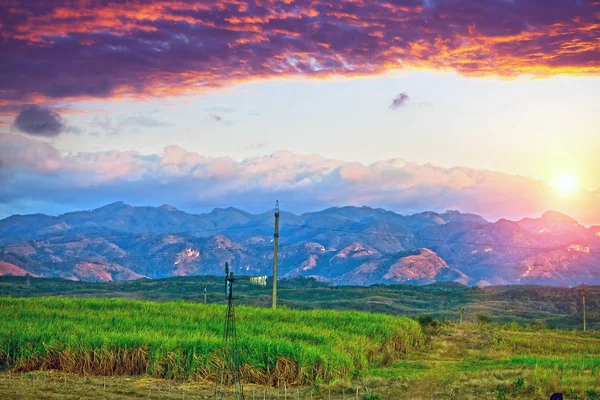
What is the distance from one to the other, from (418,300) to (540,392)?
113467mm

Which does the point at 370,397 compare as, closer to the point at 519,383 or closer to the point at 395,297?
the point at 519,383

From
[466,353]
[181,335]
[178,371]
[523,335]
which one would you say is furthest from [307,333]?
[523,335]

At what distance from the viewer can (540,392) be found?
73.9 ft

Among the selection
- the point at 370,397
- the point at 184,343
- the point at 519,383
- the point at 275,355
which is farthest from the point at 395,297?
the point at 370,397

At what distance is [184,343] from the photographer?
1048 inches

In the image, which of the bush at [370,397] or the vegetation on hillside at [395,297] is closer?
the bush at [370,397]

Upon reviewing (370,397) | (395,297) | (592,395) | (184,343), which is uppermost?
(184,343)

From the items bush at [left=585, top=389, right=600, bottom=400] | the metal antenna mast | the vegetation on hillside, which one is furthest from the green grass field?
the vegetation on hillside

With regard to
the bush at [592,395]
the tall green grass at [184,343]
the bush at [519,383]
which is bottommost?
the bush at [592,395]

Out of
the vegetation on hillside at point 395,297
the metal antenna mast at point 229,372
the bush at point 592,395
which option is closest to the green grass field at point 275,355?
the bush at point 592,395

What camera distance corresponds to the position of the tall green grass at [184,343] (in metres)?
26.0

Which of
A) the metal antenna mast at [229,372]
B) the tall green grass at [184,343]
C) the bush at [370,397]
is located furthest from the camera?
the tall green grass at [184,343]

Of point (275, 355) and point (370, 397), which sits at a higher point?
point (275, 355)

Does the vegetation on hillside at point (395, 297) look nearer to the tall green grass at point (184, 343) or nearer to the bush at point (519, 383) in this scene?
the tall green grass at point (184, 343)
